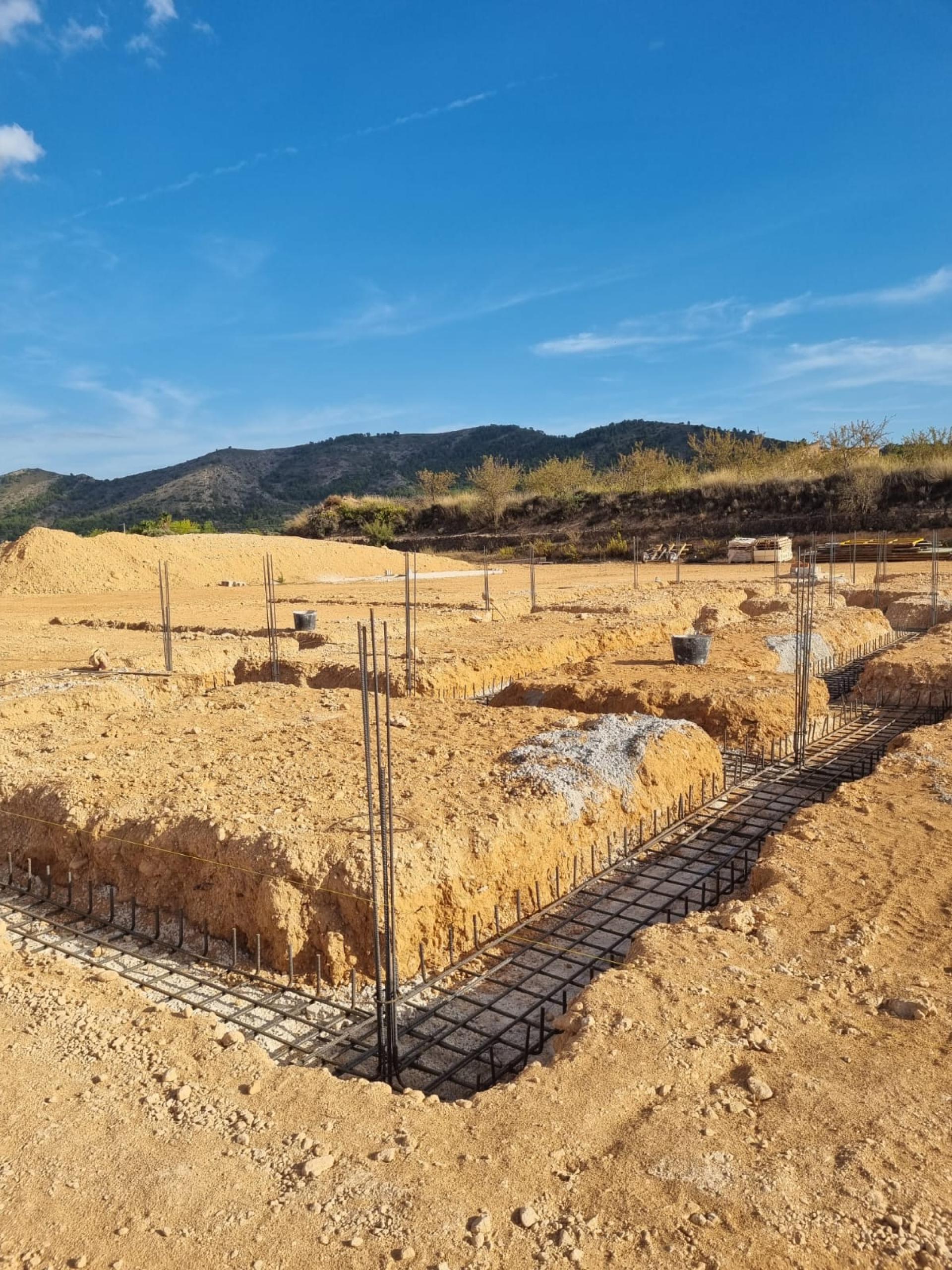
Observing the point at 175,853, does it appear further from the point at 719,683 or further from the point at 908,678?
the point at 908,678

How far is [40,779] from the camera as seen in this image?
5723mm

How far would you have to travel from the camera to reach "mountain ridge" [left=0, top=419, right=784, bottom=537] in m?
74.2

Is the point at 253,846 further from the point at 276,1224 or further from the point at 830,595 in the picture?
the point at 830,595

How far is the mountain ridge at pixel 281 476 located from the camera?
74.2 m

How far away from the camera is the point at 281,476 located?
87.2 metres

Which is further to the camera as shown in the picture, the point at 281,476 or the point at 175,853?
the point at 281,476

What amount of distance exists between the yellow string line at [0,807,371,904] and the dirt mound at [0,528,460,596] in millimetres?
18370

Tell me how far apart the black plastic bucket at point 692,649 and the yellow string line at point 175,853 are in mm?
6528

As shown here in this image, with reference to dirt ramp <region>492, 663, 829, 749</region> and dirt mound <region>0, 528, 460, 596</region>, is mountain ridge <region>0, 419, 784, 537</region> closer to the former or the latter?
dirt mound <region>0, 528, 460, 596</region>

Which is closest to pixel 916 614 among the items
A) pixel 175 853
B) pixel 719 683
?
pixel 719 683

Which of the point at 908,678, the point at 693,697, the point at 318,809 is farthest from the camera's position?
the point at 908,678

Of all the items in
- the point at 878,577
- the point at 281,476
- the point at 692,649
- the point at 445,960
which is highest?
the point at 281,476

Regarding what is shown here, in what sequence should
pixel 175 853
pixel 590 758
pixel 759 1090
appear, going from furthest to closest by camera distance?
pixel 590 758, pixel 175 853, pixel 759 1090

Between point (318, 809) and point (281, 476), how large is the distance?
86084mm
